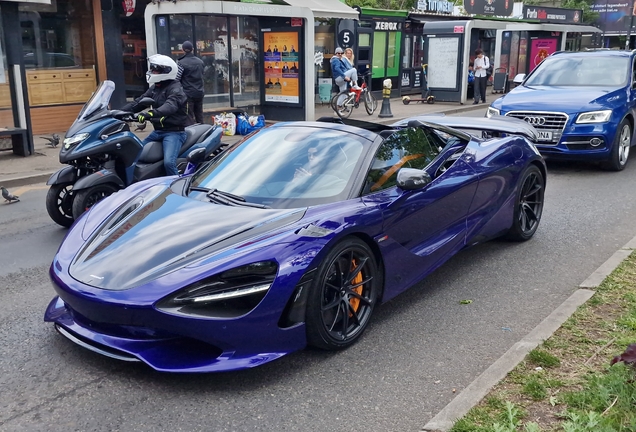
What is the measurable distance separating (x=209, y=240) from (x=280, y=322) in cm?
64

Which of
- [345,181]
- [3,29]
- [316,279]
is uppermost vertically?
[3,29]

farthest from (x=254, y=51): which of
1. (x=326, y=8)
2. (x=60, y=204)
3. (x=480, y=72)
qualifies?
(x=60, y=204)

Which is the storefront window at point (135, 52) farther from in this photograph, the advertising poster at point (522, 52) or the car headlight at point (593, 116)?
the advertising poster at point (522, 52)

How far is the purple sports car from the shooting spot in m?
3.37

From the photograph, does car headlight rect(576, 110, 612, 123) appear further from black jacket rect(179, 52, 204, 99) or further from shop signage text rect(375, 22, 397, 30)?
shop signage text rect(375, 22, 397, 30)

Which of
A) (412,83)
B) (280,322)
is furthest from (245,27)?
(280,322)

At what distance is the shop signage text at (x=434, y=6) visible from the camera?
3272 centimetres

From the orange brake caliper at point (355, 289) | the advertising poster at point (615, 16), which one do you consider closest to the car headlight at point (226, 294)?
the orange brake caliper at point (355, 289)

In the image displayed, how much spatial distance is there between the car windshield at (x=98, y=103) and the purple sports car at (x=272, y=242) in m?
2.24

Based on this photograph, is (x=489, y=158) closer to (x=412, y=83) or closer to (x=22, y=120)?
(x=22, y=120)

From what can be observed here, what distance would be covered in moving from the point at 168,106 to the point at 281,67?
9.25 metres

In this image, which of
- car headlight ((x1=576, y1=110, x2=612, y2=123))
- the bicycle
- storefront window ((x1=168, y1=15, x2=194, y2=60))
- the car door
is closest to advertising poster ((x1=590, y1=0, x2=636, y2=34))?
the bicycle

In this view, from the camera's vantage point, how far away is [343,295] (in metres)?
3.89

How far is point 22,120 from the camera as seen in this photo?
1139cm
